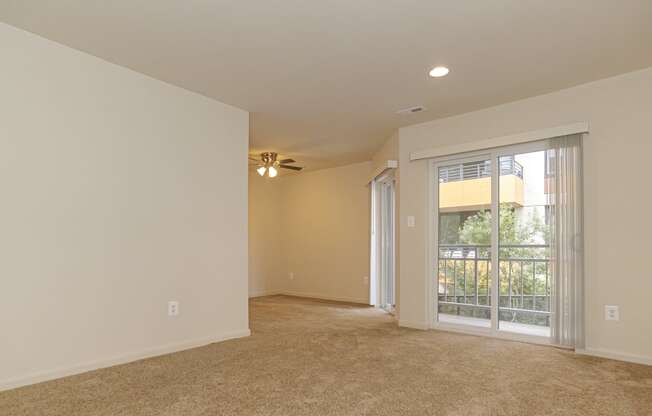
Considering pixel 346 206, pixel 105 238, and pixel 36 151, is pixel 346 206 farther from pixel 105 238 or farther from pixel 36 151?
pixel 36 151

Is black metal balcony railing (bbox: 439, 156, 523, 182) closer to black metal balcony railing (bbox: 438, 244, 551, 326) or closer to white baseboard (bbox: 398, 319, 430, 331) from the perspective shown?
black metal balcony railing (bbox: 438, 244, 551, 326)

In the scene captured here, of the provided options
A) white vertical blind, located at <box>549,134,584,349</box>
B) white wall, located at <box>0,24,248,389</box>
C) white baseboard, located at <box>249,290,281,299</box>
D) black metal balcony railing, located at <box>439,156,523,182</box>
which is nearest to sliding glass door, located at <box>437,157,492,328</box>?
black metal balcony railing, located at <box>439,156,523,182</box>

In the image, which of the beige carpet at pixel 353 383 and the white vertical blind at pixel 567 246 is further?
the white vertical blind at pixel 567 246

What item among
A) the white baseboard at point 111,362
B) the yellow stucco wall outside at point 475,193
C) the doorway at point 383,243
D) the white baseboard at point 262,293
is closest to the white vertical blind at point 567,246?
the yellow stucco wall outside at point 475,193

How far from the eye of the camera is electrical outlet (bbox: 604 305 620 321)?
3227 mm

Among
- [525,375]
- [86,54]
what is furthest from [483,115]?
[86,54]

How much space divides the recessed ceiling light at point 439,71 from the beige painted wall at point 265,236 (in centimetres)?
458

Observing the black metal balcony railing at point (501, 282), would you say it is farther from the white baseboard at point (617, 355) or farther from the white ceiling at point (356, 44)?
the white ceiling at point (356, 44)

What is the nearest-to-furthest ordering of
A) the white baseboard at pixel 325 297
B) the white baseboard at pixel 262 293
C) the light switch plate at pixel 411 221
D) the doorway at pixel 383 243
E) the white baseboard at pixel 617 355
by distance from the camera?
the white baseboard at pixel 617 355 → the light switch plate at pixel 411 221 → the doorway at pixel 383 243 → the white baseboard at pixel 325 297 → the white baseboard at pixel 262 293

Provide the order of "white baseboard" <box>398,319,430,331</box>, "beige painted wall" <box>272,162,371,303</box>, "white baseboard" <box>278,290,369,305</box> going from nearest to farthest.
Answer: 1. "white baseboard" <box>398,319,430,331</box>
2. "white baseboard" <box>278,290,369,305</box>
3. "beige painted wall" <box>272,162,371,303</box>

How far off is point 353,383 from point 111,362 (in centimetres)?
179

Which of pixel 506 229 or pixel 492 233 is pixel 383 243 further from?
pixel 506 229

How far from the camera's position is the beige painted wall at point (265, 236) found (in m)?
7.17

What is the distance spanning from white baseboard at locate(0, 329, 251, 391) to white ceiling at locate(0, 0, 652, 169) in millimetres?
2230
